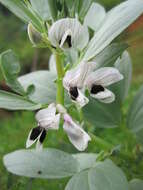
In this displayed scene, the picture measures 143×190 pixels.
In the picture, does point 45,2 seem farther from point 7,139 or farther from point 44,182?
point 7,139

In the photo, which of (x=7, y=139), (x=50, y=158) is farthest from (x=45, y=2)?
(x=7, y=139)

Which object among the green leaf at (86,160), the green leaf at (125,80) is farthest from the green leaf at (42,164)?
the green leaf at (125,80)

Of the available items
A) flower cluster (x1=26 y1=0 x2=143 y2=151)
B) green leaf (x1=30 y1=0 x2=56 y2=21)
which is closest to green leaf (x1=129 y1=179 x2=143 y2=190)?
flower cluster (x1=26 y1=0 x2=143 y2=151)

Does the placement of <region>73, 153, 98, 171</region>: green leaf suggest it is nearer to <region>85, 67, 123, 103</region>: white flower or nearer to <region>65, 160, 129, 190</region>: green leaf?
<region>65, 160, 129, 190</region>: green leaf

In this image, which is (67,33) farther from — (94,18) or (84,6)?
(94,18)

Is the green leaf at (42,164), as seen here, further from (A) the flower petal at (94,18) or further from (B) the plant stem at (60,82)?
(A) the flower petal at (94,18)

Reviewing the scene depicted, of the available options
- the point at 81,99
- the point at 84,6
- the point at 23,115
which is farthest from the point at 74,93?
the point at 23,115
